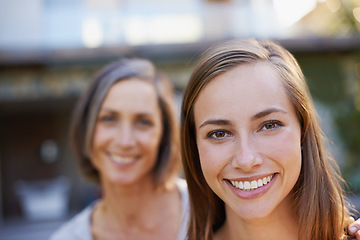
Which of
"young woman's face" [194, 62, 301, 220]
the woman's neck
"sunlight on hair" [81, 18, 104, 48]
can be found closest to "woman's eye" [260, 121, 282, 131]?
"young woman's face" [194, 62, 301, 220]

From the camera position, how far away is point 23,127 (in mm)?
9414

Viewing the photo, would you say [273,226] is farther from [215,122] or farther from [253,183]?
[215,122]

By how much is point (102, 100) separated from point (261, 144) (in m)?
1.39

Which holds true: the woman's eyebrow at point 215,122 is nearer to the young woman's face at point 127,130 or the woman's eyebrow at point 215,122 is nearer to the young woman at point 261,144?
the young woman at point 261,144

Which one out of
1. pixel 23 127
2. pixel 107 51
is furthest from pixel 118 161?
pixel 23 127

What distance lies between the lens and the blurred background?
26.9 feet

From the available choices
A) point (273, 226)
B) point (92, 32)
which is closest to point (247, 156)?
point (273, 226)

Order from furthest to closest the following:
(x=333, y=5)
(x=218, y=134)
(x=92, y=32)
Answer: (x=333, y=5)
(x=92, y=32)
(x=218, y=134)

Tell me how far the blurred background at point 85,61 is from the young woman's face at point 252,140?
665 cm

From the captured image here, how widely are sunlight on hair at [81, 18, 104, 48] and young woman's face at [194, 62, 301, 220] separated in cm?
763

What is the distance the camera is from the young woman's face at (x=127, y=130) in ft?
8.24

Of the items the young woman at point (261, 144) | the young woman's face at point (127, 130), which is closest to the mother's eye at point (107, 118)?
the young woman's face at point (127, 130)

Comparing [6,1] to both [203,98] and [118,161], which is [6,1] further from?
[203,98]

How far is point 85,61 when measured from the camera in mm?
8180
